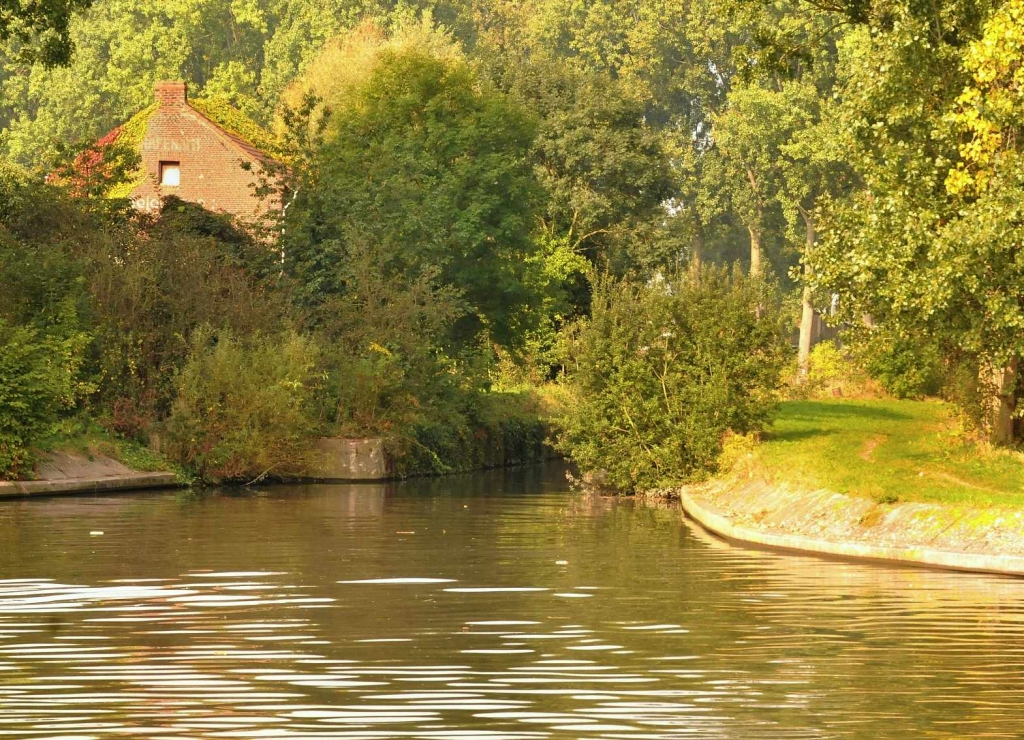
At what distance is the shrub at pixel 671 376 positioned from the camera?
119 feet

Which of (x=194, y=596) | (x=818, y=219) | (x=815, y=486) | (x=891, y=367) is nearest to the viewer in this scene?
(x=194, y=596)

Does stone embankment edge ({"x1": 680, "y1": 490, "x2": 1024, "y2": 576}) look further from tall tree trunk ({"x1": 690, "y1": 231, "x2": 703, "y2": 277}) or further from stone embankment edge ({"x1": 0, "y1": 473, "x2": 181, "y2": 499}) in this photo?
tall tree trunk ({"x1": 690, "y1": 231, "x2": 703, "y2": 277})

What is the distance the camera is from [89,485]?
37156 mm

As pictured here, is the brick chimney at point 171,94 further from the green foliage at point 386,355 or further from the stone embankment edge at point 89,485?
the stone embankment edge at point 89,485

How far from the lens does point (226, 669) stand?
14.5 meters

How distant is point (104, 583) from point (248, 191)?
161ft

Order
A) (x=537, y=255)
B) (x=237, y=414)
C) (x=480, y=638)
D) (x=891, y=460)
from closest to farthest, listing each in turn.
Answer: (x=480, y=638)
(x=891, y=460)
(x=237, y=414)
(x=537, y=255)

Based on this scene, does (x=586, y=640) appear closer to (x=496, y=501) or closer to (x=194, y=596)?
(x=194, y=596)

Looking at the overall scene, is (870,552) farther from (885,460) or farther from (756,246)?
(756,246)

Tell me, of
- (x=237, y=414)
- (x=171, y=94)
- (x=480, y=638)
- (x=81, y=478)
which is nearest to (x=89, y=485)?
(x=81, y=478)

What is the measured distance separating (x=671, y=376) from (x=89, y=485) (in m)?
12.1

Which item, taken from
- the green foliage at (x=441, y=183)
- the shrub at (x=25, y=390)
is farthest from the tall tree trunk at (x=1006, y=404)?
the green foliage at (x=441, y=183)

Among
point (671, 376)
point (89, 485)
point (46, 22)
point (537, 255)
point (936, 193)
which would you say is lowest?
point (89, 485)

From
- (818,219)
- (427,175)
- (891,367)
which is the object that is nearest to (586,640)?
(818,219)
